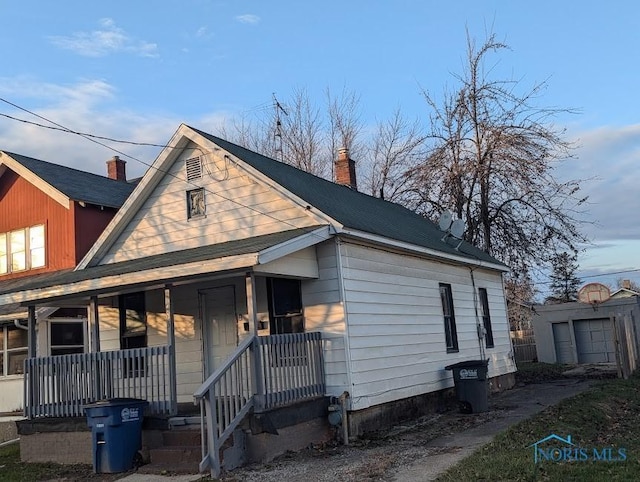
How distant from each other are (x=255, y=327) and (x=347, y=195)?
700 cm

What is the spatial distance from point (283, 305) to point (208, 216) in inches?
98.8

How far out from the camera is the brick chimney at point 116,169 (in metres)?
23.2

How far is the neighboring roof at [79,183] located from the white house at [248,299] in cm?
459

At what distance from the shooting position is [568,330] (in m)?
26.5

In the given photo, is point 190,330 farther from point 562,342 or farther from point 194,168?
point 562,342

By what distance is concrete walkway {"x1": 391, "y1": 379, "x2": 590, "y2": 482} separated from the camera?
7.96 metres

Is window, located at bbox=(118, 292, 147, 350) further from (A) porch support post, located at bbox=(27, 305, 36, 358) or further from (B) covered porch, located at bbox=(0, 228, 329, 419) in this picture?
(A) porch support post, located at bbox=(27, 305, 36, 358)

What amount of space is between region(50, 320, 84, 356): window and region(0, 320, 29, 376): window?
83 cm

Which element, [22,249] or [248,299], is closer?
[248,299]

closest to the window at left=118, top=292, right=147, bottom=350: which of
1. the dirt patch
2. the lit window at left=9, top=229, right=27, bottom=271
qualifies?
the dirt patch

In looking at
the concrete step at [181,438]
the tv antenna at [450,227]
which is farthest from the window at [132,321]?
the tv antenna at [450,227]

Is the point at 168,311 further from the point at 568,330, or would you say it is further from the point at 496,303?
the point at 568,330

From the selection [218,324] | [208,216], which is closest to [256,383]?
[218,324]

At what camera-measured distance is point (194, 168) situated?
12805mm
